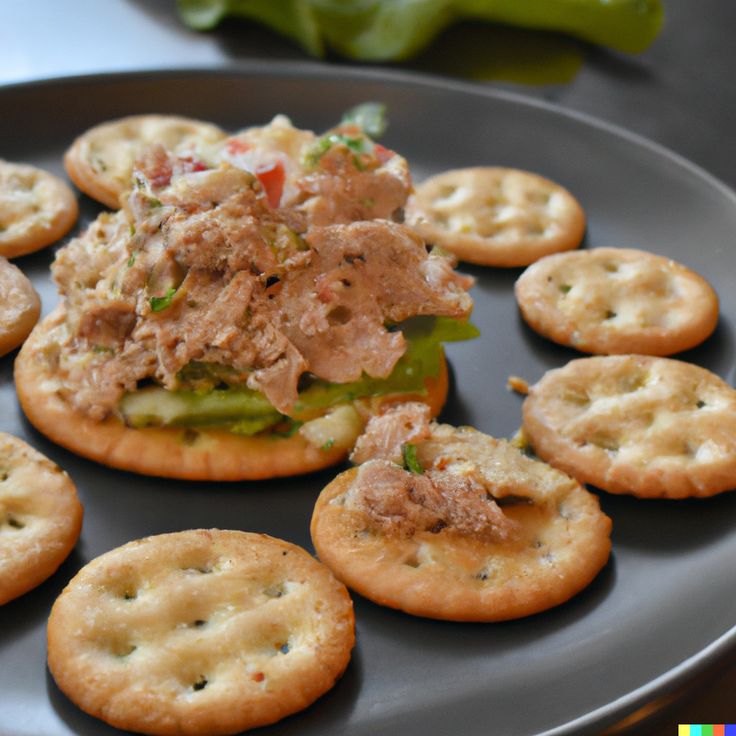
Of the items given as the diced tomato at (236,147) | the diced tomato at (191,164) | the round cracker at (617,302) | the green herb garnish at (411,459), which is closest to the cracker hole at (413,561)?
the green herb garnish at (411,459)

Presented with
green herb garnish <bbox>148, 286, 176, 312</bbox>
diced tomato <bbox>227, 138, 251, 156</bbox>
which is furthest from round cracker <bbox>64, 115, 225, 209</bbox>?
green herb garnish <bbox>148, 286, 176, 312</bbox>

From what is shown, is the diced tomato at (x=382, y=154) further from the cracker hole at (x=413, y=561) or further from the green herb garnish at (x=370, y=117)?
the cracker hole at (x=413, y=561)

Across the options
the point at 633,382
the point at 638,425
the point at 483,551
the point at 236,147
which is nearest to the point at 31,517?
the point at 483,551

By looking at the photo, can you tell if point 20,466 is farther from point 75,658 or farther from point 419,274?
point 419,274

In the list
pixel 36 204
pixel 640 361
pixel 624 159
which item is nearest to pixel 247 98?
pixel 36 204

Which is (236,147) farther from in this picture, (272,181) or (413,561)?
(413,561)
